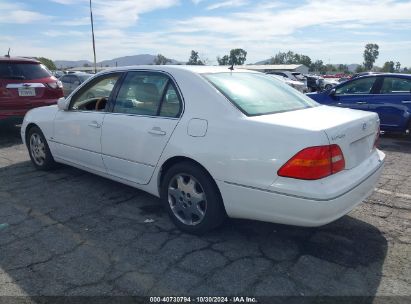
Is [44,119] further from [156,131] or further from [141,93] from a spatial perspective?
[156,131]

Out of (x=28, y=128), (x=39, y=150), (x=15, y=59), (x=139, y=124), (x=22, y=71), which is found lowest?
(x=39, y=150)

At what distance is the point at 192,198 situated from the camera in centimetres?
339

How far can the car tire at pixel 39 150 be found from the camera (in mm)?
5336

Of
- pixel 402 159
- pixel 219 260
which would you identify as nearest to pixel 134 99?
pixel 219 260

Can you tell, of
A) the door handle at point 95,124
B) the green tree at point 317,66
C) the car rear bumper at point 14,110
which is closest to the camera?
the door handle at point 95,124

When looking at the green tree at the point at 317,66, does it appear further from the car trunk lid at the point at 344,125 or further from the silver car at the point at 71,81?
the car trunk lid at the point at 344,125

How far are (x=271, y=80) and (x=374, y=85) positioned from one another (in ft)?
17.2

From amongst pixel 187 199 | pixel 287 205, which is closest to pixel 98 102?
pixel 187 199

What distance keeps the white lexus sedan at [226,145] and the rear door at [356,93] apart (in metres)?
5.03

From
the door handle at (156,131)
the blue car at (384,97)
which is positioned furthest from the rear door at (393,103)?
the door handle at (156,131)

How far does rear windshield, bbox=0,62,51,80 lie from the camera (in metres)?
7.62

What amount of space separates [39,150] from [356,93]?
6.75m

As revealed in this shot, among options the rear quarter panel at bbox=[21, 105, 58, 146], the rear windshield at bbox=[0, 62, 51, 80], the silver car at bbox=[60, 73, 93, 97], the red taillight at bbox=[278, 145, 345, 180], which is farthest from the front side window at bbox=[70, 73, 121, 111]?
the silver car at bbox=[60, 73, 93, 97]

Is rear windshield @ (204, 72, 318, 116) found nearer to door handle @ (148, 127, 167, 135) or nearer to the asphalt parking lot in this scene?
door handle @ (148, 127, 167, 135)
